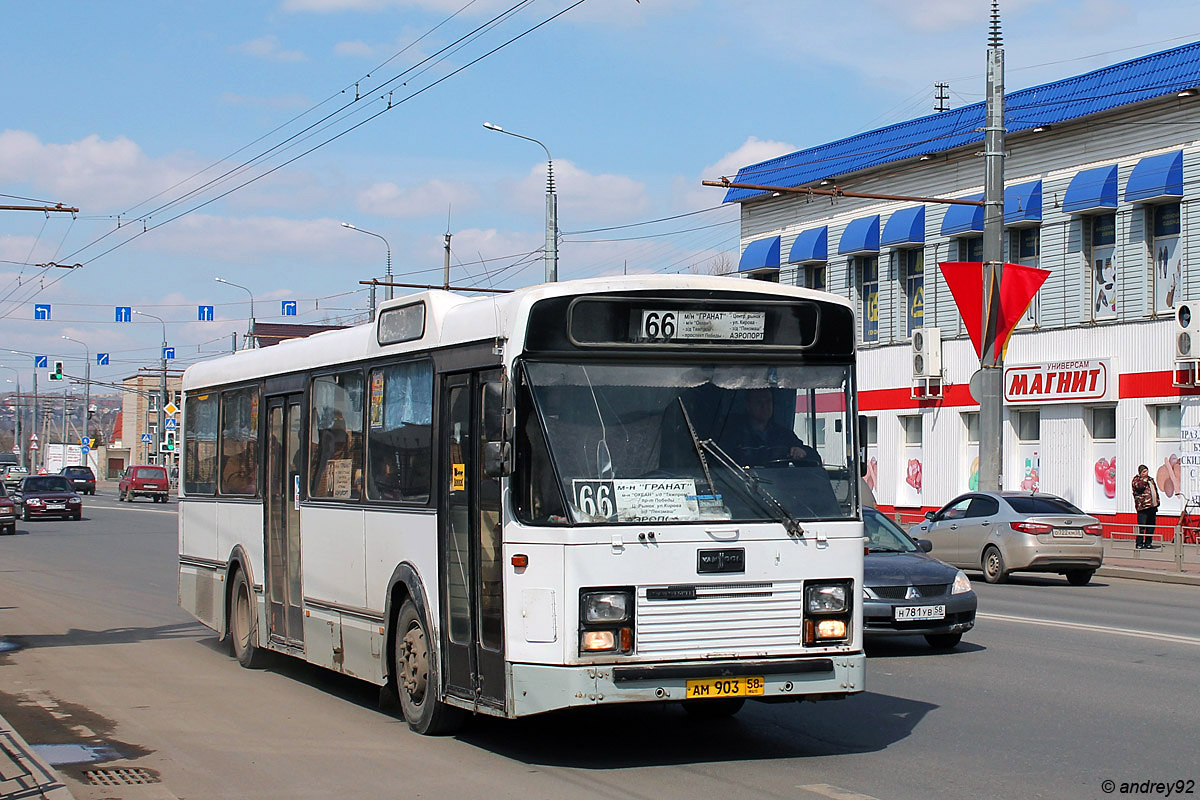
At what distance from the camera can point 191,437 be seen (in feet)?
51.6

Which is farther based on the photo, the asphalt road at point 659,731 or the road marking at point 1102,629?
the road marking at point 1102,629

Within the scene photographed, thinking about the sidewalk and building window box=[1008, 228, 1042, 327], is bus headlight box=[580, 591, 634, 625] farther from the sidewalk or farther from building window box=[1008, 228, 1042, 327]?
building window box=[1008, 228, 1042, 327]

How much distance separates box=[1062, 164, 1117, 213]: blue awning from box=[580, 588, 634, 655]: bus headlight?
28405 millimetres

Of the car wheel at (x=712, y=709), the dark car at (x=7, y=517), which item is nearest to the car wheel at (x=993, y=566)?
the car wheel at (x=712, y=709)

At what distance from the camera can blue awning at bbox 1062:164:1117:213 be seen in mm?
33469

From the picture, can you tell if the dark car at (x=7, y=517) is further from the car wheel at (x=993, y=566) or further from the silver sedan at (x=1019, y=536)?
the car wheel at (x=993, y=566)

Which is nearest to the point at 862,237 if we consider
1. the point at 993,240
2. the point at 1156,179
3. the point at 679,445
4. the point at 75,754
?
the point at 1156,179

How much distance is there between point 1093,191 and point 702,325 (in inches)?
1085

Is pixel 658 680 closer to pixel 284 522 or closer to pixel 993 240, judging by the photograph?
pixel 284 522

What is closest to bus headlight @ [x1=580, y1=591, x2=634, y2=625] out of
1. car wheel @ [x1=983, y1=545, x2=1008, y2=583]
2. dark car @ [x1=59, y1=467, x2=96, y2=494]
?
car wheel @ [x1=983, y1=545, x2=1008, y2=583]

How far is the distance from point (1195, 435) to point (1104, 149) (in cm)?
719

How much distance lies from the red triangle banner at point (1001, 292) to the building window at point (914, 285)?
1273 centimetres

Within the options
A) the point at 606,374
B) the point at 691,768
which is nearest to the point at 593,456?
the point at 606,374

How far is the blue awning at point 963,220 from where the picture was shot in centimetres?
3706
